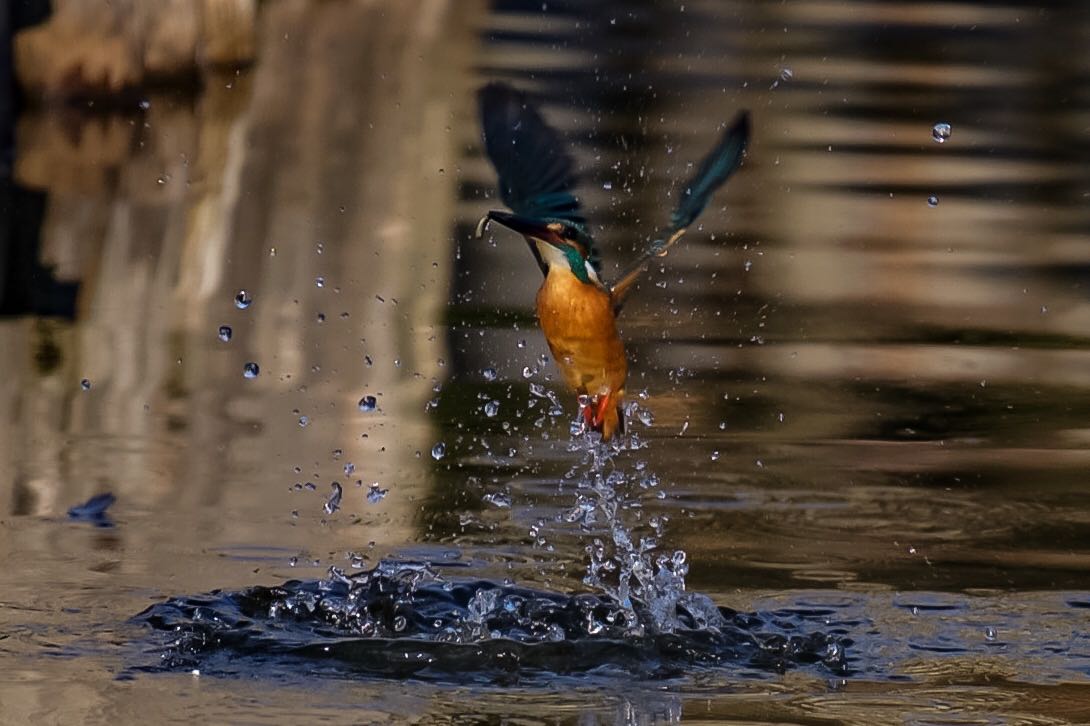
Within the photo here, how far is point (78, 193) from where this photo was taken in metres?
10.2

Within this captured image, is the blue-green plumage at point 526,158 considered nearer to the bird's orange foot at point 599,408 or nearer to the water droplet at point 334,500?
the bird's orange foot at point 599,408

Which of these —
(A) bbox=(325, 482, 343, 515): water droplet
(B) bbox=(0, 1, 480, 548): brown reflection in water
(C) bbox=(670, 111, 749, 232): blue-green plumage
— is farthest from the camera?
(B) bbox=(0, 1, 480, 548): brown reflection in water

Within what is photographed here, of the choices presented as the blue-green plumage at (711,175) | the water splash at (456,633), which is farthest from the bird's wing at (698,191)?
the water splash at (456,633)

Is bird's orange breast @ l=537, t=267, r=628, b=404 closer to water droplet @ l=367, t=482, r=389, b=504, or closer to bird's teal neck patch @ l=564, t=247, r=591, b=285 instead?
bird's teal neck patch @ l=564, t=247, r=591, b=285

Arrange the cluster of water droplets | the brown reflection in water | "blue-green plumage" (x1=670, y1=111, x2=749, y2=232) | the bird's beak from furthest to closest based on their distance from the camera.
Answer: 1. the brown reflection in water
2. the cluster of water droplets
3. "blue-green plumage" (x1=670, y1=111, x2=749, y2=232)
4. the bird's beak

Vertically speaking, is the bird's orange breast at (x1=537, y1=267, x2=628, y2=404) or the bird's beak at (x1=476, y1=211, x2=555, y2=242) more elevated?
the bird's beak at (x1=476, y1=211, x2=555, y2=242)

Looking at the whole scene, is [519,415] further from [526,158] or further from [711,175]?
[711,175]

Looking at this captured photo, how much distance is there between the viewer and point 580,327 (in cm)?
430

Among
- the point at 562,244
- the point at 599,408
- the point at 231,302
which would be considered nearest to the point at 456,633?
the point at 599,408

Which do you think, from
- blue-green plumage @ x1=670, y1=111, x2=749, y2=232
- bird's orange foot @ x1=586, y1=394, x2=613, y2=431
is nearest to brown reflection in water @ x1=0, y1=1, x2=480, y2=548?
bird's orange foot @ x1=586, y1=394, x2=613, y2=431

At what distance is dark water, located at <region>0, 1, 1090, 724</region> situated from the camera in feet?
14.2

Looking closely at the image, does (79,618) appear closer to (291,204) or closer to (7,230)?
(7,230)

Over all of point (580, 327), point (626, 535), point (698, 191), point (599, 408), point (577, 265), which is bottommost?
point (626, 535)

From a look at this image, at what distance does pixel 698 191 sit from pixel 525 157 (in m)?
0.37
